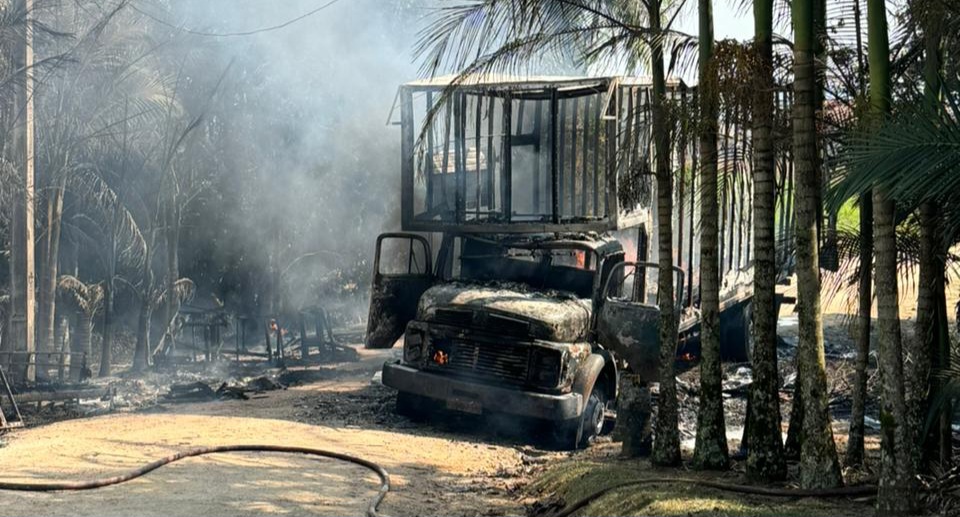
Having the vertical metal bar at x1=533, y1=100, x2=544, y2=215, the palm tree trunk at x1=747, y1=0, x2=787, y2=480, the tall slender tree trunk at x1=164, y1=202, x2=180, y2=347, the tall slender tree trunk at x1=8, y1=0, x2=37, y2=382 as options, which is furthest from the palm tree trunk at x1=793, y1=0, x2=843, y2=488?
the tall slender tree trunk at x1=164, y1=202, x2=180, y2=347

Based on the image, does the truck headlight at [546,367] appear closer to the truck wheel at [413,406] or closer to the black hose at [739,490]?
the truck wheel at [413,406]

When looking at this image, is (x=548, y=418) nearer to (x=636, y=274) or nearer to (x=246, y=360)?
(x=636, y=274)

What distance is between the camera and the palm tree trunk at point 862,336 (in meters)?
9.42

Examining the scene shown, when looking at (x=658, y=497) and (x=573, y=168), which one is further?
(x=573, y=168)

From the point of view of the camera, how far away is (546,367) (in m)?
12.9

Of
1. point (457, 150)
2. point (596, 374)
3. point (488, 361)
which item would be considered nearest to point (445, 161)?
point (457, 150)

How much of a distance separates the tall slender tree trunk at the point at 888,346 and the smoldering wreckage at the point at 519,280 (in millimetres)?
4144

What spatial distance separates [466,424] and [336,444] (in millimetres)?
2297

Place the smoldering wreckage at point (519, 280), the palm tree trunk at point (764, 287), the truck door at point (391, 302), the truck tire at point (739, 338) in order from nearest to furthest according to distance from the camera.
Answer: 1. the palm tree trunk at point (764, 287)
2. the smoldering wreckage at point (519, 280)
3. the truck door at point (391, 302)
4. the truck tire at point (739, 338)

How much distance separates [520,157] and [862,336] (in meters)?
6.96

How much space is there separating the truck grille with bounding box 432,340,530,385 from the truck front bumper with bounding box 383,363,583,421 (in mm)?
148

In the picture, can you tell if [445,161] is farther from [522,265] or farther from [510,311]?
[510,311]

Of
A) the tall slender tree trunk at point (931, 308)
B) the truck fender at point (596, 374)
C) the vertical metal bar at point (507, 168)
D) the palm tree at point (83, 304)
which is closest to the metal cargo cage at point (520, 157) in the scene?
the vertical metal bar at point (507, 168)

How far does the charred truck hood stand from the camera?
13094 millimetres
